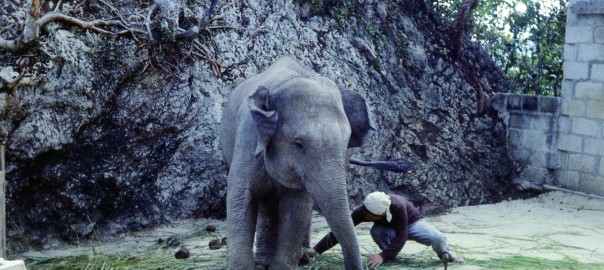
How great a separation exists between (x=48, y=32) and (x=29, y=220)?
5.97 feet

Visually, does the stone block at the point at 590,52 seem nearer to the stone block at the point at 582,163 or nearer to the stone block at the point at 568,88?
the stone block at the point at 568,88

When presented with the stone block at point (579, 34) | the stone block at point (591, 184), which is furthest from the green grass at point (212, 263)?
the stone block at point (579, 34)

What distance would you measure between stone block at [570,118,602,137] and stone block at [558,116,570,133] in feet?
0.21

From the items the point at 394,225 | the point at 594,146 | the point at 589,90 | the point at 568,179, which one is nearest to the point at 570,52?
the point at 589,90

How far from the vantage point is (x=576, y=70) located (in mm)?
10828

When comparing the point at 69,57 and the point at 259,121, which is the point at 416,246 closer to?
the point at 259,121

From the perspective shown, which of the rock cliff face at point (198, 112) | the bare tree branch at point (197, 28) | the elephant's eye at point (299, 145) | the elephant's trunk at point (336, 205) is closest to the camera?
the elephant's trunk at point (336, 205)

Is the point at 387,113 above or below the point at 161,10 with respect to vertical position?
below

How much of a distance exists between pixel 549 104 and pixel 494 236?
3210 mm

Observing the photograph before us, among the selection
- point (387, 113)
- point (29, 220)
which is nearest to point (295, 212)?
point (29, 220)

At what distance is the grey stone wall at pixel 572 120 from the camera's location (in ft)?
34.7

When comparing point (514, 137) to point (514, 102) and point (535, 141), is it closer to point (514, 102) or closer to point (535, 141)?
point (535, 141)

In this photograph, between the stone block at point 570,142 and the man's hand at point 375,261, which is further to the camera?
the stone block at point 570,142

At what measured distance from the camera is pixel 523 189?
11367 mm
